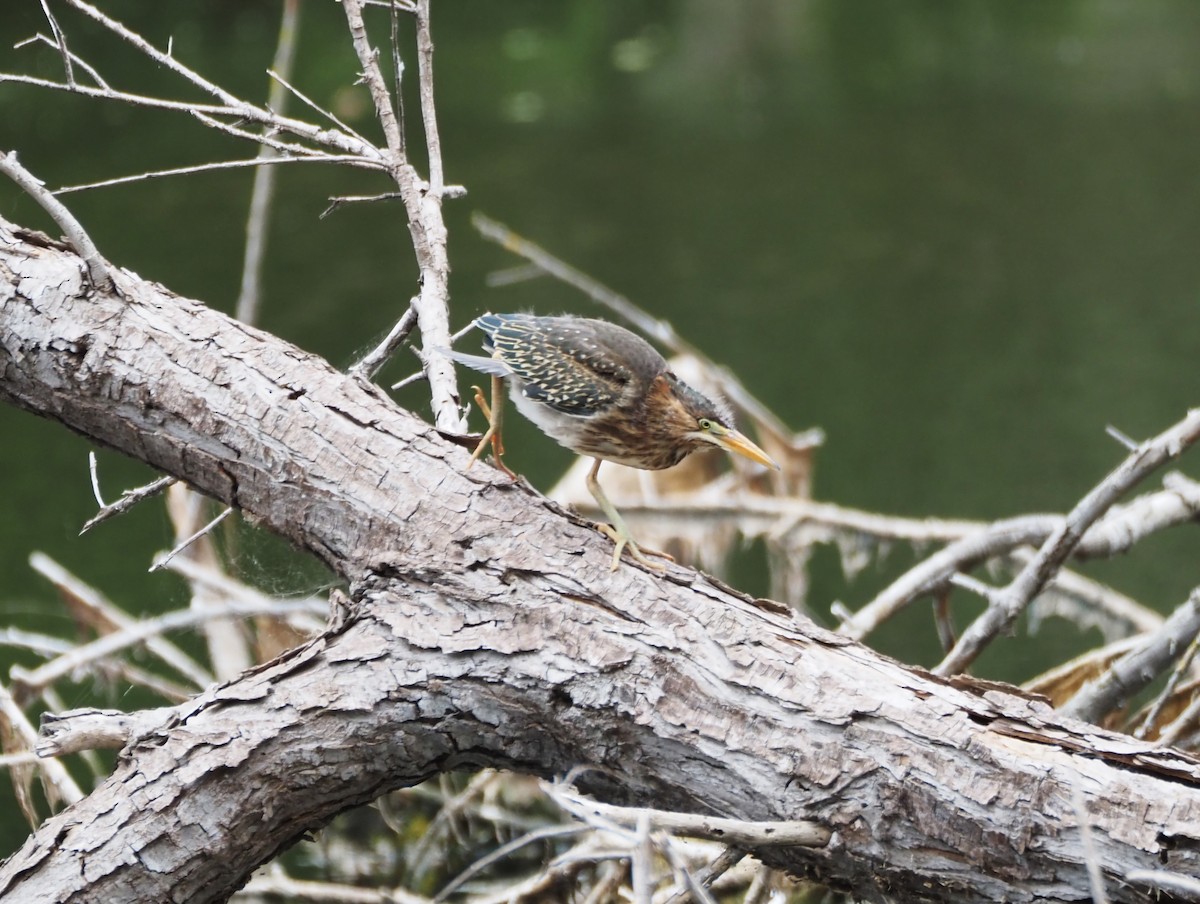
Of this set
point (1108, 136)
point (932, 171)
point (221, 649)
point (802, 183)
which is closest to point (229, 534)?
point (221, 649)

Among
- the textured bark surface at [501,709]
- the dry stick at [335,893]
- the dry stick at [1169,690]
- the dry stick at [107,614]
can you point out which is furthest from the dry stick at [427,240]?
the dry stick at [107,614]

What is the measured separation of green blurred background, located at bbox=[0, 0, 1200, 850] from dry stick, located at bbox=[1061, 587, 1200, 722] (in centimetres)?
190

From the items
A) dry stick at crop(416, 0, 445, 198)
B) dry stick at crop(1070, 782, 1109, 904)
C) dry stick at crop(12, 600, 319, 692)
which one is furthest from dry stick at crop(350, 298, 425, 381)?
dry stick at crop(1070, 782, 1109, 904)

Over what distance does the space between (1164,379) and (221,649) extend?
6758 mm

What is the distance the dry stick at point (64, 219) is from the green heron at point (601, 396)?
727 mm

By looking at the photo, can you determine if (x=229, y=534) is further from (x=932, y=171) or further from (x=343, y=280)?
(x=932, y=171)

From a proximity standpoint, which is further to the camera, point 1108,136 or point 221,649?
point 1108,136

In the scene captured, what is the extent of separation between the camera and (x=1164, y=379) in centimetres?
979

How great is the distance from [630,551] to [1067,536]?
1.25 meters

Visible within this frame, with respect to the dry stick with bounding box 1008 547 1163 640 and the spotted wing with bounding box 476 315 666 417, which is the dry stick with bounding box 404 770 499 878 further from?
the dry stick with bounding box 1008 547 1163 640

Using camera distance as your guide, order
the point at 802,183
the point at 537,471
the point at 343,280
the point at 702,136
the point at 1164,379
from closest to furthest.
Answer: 1. the point at 537,471
2. the point at 1164,379
3. the point at 343,280
4. the point at 802,183
5. the point at 702,136

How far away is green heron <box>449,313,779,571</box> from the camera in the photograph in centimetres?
313

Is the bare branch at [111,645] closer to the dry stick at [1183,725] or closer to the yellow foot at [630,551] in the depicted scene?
the yellow foot at [630,551]

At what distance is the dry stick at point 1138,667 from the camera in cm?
338
